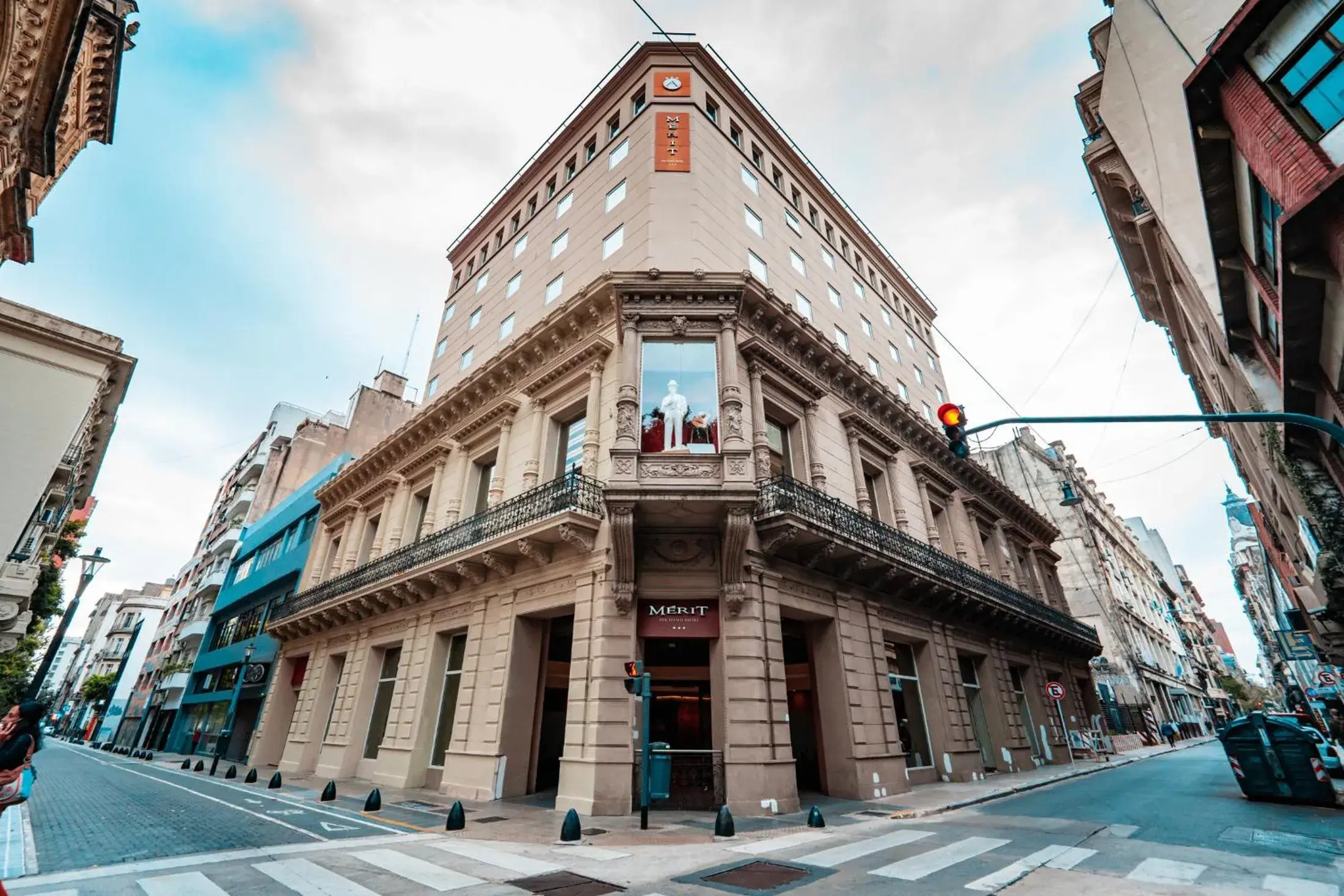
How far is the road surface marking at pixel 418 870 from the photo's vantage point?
6.58 m

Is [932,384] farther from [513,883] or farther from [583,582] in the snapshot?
[513,883]

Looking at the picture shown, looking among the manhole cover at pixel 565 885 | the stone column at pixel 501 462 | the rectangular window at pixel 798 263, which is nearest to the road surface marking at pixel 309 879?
the manhole cover at pixel 565 885

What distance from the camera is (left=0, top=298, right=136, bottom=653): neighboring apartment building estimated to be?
1928cm

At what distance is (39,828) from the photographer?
948 cm

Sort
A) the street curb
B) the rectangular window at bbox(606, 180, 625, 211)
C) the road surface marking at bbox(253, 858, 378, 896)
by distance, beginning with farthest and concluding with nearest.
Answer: the rectangular window at bbox(606, 180, 625, 211) → the street curb → the road surface marking at bbox(253, 858, 378, 896)

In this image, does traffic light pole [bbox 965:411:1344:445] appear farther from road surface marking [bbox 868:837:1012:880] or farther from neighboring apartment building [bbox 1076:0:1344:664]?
road surface marking [bbox 868:837:1012:880]

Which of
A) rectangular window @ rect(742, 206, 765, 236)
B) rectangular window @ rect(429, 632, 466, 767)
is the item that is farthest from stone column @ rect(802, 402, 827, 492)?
rectangular window @ rect(429, 632, 466, 767)

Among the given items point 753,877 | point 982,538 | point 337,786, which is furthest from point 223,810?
point 982,538

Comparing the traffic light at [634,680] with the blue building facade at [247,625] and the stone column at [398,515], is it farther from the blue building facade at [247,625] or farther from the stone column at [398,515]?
the blue building facade at [247,625]

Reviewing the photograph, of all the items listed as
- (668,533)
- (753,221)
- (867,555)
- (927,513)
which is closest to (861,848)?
(668,533)

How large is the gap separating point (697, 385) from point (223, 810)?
45.5ft

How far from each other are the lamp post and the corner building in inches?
271

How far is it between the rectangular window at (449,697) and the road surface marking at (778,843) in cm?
971

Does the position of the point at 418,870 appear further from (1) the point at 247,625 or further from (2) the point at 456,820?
(1) the point at 247,625
